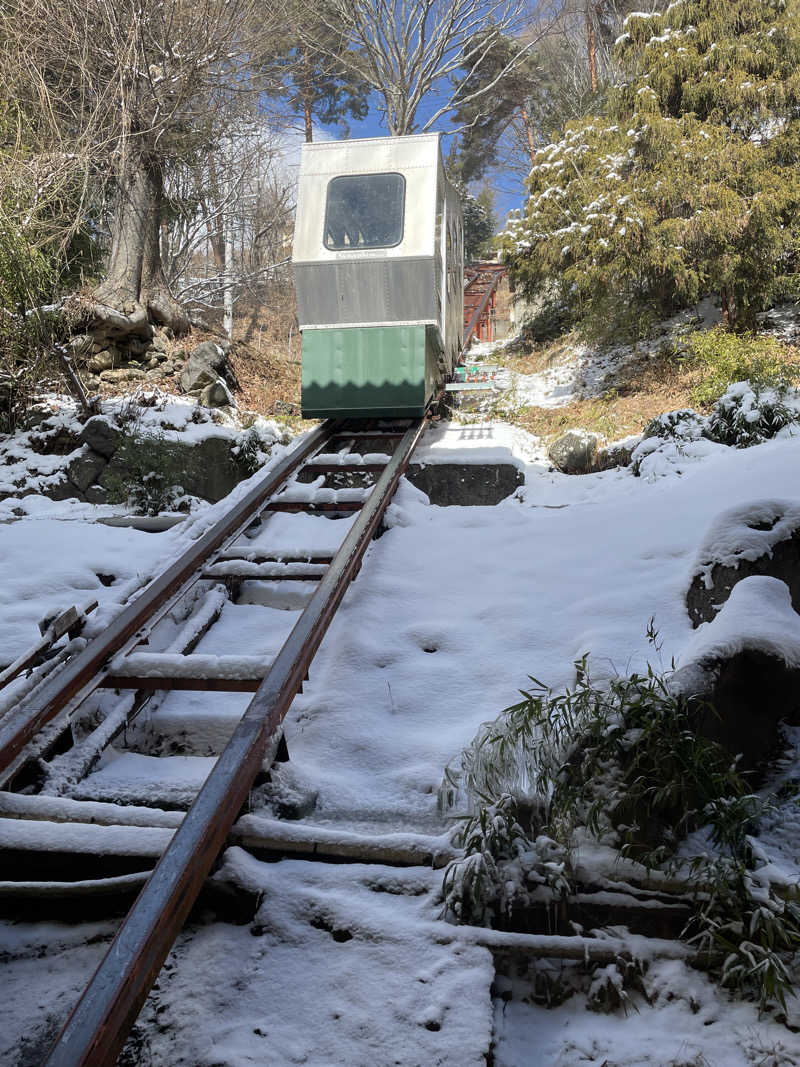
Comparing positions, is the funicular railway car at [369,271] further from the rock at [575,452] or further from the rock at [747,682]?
the rock at [747,682]

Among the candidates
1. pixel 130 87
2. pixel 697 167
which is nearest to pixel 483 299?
pixel 697 167

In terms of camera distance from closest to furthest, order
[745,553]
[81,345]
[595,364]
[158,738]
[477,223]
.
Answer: [158,738]
[745,553]
[81,345]
[595,364]
[477,223]

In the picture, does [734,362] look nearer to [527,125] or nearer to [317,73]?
[317,73]

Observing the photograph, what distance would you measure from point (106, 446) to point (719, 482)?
5.95 metres

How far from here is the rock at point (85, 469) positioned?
7352mm

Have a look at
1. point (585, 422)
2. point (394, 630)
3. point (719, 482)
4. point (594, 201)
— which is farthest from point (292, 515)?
point (594, 201)

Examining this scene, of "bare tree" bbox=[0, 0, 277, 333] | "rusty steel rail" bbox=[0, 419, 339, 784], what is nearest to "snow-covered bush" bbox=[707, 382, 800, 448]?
"rusty steel rail" bbox=[0, 419, 339, 784]

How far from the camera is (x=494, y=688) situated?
10.2ft

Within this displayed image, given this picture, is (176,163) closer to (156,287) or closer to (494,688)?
(156,287)

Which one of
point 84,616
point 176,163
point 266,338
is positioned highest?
point 176,163

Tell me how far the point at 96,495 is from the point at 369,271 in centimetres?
353

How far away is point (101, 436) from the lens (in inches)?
299

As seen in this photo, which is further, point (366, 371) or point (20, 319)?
point (20, 319)

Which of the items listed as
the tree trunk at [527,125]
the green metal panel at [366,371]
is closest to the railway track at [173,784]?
the green metal panel at [366,371]
